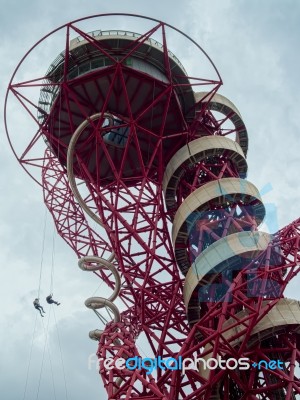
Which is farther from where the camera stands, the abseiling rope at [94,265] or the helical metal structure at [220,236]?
the abseiling rope at [94,265]

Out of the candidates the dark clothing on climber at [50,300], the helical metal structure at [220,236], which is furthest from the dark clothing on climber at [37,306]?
the helical metal structure at [220,236]

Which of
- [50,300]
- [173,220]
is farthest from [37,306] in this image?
[173,220]

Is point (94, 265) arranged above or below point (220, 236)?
above

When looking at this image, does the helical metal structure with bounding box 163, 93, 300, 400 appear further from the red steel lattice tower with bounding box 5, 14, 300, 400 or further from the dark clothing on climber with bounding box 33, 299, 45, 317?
the dark clothing on climber with bounding box 33, 299, 45, 317

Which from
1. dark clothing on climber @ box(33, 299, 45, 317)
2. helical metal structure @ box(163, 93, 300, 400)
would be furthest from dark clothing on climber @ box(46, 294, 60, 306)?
helical metal structure @ box(163, 93, 300, 400)

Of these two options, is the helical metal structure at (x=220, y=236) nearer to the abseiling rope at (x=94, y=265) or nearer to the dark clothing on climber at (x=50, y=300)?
the abseiling rope at (x=94, y=265)

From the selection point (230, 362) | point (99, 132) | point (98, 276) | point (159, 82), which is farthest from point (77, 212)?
point (230, 362)

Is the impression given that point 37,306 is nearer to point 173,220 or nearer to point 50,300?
point 50,300

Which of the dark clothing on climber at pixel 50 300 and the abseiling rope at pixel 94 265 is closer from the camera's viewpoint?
the abseiling rope at pixel 94 265

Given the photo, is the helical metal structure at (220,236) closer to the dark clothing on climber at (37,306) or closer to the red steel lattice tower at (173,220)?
the red steel lattice tower at (173,220)

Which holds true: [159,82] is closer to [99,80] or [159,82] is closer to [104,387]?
[99,80]

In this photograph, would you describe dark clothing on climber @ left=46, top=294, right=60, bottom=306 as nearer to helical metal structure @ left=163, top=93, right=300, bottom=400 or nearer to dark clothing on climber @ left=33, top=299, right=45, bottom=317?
dark clothing on climber @ left=33, top=299, right=45, bottom=317

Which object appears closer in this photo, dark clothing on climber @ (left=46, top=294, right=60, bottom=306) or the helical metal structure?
the helical metal structure

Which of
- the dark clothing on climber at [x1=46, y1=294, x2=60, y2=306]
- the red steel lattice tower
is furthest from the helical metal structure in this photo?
the dark clothing on climber at [x1=46, y1=294, x2=60, y2=306]
